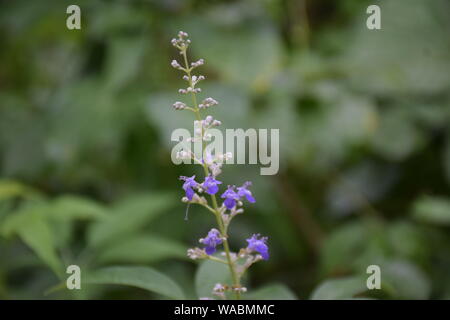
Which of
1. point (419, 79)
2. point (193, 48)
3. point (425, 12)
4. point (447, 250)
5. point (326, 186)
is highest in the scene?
point (425, 12)

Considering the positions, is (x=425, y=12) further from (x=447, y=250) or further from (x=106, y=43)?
(x=106, y=43)

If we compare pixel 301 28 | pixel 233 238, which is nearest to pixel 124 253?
pixel 233 238

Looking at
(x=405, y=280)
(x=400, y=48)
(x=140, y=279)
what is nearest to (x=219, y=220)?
(x=140, y=279)

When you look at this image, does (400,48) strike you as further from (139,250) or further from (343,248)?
(139,250)

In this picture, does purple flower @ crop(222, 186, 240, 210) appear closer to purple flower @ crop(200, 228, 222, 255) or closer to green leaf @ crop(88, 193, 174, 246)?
purple flower @ crop(200, 228, 222, 255)

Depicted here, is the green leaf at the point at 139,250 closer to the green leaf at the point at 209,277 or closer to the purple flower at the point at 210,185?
the green leaf at the point at 209,277

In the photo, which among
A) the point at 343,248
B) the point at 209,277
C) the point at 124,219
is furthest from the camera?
the point at 343,248

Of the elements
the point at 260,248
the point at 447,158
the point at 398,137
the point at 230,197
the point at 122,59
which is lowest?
the point at 260,248

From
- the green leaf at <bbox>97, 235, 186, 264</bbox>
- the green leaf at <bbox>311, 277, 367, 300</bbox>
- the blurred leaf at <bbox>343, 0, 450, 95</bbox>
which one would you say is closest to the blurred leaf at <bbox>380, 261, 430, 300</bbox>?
the green leaf at <bbox>311, 277, 367, 300</bbox>
